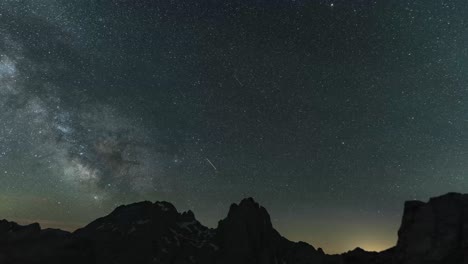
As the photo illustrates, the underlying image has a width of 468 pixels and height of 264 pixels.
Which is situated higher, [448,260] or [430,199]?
[430,199]

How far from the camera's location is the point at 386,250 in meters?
134

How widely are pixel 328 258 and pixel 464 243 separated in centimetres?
10240

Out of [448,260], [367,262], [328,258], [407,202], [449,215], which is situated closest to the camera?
[448,260]

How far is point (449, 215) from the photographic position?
85250 millimetres

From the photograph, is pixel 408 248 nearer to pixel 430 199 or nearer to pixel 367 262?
pixel 430 199

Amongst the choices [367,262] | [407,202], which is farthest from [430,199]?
[367,262]

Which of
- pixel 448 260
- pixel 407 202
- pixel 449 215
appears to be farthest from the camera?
pixel 407 202

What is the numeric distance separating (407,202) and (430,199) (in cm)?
606

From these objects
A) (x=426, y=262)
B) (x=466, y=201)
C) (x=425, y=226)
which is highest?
(x=466, y=201)

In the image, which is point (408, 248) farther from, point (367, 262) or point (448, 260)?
point (367, 262)

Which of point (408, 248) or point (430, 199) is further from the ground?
point (430, 199)

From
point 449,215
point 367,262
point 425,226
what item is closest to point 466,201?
point 449,215

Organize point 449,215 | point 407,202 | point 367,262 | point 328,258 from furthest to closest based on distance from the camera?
point 328,258 → point 367,262 → point 407,202 → point 449,215

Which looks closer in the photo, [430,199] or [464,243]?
[464,243]
